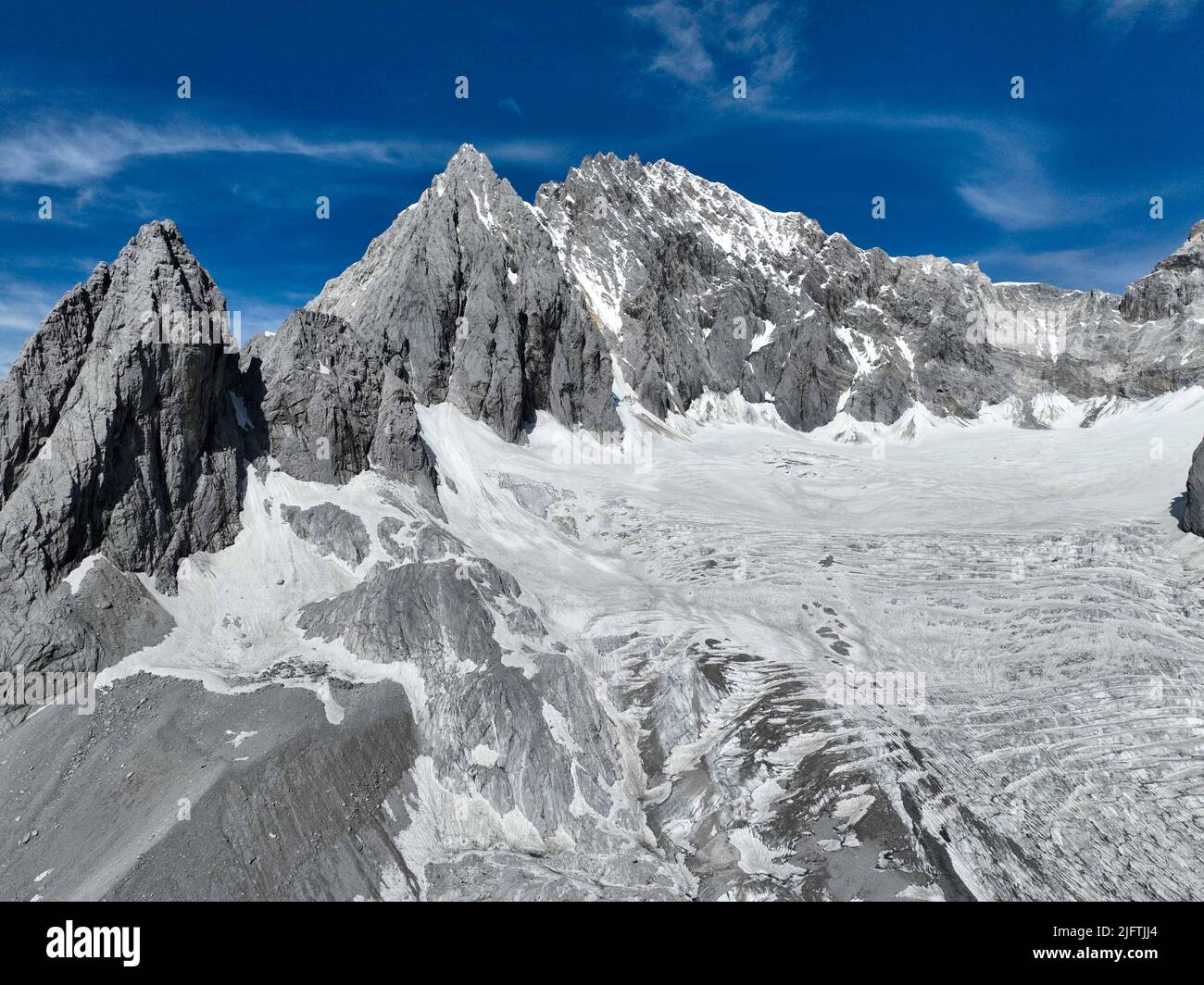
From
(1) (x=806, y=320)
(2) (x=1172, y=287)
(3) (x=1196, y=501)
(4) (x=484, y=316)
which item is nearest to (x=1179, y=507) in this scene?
(3) (x=1196, y=501)

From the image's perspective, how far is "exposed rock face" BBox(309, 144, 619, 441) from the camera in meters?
75.2

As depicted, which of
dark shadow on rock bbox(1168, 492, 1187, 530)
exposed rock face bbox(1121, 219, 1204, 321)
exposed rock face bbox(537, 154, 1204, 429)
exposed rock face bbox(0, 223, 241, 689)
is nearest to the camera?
exposed rock face bbox(0, 223, 241, 689)

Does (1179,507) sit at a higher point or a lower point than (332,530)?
lower

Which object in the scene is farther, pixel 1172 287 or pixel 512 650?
pixel 1172 287

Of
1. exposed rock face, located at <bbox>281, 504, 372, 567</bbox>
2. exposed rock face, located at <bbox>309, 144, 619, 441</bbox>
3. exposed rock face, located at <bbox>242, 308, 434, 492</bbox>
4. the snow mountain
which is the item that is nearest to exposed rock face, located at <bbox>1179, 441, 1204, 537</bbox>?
the snow mountain

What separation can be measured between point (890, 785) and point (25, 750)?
30.8m

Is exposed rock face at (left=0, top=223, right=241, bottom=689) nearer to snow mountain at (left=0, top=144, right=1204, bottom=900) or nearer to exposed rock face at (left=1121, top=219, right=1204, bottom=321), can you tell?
snow mountain at (left=0, top=144, right=1204, bottom=900)

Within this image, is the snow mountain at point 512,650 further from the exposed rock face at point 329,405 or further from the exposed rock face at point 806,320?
the exposed rock face at point 806,320

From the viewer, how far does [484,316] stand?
7906 centimetres

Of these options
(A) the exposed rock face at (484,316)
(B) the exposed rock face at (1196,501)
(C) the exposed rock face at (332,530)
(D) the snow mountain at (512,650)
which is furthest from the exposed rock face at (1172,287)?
(C) the exposed rock face at (332,530)

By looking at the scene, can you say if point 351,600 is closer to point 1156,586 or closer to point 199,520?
point 199,520

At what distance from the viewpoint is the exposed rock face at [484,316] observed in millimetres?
75250

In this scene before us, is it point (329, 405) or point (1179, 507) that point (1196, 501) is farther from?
point (329, 405)
